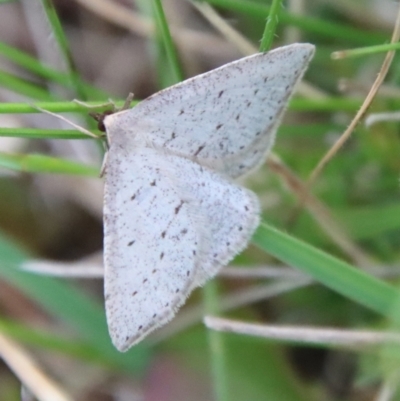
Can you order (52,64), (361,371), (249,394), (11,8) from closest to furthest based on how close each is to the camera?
(361,371) < (249,394) < (52,64) < (11,8)

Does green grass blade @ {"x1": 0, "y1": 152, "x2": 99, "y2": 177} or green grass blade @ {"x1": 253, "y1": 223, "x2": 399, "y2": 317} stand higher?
green grass blade @ {"x1": 0, "y1": 152, "x2": 99, "y2": 177}

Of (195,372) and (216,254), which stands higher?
(216,254)

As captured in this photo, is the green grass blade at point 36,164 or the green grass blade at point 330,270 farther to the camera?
the green grass blade at point 36,164

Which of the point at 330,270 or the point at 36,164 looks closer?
the point at 330,270

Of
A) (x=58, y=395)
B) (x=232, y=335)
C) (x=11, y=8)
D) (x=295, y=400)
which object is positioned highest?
(x=11, y=8)

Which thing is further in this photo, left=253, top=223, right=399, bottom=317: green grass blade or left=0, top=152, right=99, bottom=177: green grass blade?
left=0, top=152, right=99, bottom=177: green grass blade

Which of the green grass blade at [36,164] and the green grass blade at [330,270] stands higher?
the green grass blade at [36,164]

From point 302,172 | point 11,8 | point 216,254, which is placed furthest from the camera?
point 11,8

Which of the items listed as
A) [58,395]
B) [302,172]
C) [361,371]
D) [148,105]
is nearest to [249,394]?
[361,371]

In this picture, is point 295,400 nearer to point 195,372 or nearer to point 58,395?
point 195,372

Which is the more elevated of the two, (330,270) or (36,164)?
(36,164)

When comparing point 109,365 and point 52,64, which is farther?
point 52,64
